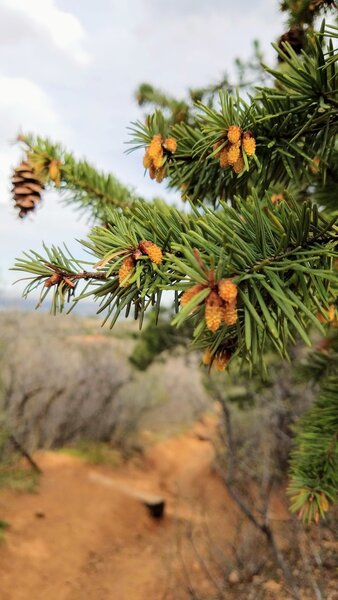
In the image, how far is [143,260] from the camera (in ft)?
2.45

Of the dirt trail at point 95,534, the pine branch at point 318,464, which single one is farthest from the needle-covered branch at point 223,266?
the dirt trail at point 95,534

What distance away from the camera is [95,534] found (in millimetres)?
6312

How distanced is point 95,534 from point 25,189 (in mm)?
6302

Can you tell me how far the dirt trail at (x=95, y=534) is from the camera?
16.2ft

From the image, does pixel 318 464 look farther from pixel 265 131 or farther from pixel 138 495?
pixel 138 495

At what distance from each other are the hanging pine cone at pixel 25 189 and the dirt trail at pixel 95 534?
344 cm

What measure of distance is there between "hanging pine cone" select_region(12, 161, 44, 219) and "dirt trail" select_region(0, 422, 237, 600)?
344 cm

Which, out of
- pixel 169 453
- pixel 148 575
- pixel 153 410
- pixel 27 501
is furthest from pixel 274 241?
pixel 153 410

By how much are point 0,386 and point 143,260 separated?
791 centimetres

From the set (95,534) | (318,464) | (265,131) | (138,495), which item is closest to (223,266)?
(265,131)

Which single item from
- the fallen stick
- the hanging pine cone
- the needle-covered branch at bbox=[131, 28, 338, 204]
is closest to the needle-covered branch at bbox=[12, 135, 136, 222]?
the hanging pine cone

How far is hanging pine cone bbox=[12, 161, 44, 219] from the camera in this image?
148cm

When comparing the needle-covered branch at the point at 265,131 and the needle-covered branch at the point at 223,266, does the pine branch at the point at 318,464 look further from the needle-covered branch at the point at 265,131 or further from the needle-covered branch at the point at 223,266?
the needle-covered branch at the point at 265,131

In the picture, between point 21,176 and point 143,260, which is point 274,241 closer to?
point 143,260
